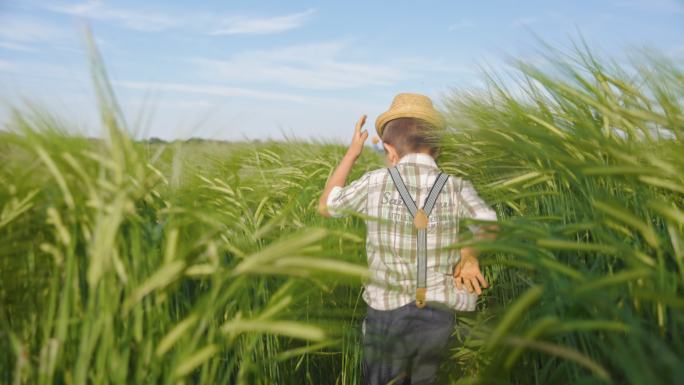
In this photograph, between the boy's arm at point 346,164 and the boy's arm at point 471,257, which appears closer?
the boy's arm at point 471,257

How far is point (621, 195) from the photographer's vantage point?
115 centimetres

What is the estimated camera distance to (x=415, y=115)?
1.69 meters

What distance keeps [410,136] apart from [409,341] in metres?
0.67

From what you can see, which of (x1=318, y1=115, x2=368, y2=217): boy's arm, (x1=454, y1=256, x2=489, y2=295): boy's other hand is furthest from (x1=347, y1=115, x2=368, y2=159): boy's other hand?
(x1=454, y1=256, x2=489, y2=295): boy's other hand

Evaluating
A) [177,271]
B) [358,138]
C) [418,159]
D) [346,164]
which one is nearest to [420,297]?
[418,159]

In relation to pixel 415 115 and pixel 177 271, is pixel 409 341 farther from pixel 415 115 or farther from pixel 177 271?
pixel 177 271

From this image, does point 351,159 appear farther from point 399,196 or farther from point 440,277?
point 440,277

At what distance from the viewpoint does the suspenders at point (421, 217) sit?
1468mm

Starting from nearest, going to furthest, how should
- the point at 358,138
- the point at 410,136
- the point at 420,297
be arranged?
the point at 420,297 < the point at 410,136 < the point at 358,138

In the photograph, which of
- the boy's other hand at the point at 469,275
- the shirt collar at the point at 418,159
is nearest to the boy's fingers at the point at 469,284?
the boy's other hand at the point at 469,275

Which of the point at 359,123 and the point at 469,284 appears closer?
the point at 469,284

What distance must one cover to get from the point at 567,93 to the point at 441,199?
0.48 meters

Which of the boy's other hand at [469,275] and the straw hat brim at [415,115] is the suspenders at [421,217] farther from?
the straw hat brim at [415,115]

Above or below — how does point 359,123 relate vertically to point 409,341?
above
